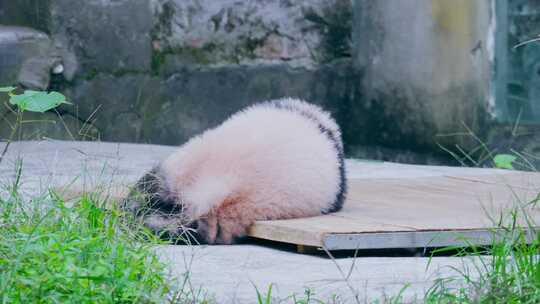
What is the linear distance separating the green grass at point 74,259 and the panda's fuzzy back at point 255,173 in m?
0.36

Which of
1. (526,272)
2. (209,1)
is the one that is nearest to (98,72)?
(209,1)

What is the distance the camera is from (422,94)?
591cm

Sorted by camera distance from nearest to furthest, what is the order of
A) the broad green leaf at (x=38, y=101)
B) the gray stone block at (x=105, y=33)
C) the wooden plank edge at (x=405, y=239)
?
the broad green leaf at (x=38, y=101), the wooden plank edge at (x=405, y=239), the gray stone block at (x=105, y=33)

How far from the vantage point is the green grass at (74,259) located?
2104 mm

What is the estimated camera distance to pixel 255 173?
3.12 meters

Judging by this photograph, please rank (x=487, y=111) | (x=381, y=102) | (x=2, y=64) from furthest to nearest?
1. (x=381, y=102)
2. (x=487, y=111)
3. (x=2, y=64)

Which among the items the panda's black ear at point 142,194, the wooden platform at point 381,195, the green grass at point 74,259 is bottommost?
the wooden platform at point 381,195

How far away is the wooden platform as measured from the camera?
2918 millimetres

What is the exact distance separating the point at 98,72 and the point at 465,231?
3.24 meters

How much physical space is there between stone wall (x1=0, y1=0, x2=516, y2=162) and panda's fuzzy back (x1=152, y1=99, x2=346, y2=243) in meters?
2.42

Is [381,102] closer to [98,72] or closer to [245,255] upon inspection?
[98,72]

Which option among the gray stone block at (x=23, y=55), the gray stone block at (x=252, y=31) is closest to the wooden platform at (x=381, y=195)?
the gray stone block at (x=23, y=55)

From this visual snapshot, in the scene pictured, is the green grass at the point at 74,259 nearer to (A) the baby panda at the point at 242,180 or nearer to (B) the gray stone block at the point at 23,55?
(A) the baby panda at the point at 242,180


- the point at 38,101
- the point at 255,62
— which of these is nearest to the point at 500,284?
the point at 38,101
